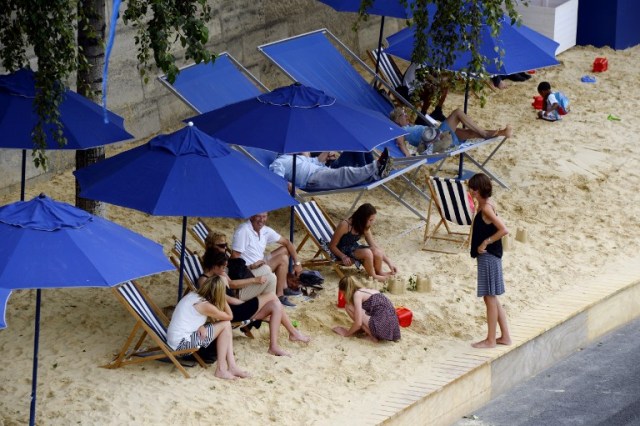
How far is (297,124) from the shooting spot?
11.0 metres

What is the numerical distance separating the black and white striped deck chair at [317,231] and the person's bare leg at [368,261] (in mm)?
181

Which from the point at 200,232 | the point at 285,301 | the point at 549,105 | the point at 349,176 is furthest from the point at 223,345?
the point at 549,105

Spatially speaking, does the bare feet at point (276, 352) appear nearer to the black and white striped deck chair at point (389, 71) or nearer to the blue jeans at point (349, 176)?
the blue jeans at point (349, 176)

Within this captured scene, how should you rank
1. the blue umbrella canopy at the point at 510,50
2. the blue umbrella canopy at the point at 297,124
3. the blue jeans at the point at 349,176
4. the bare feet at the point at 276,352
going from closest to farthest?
the bare feet at the point at 276,352 → the blue umbrella canopy at the point at 297,124 → the blue jeans at the point at 349,176 → the blue umbrella canopy at the point at 510,50

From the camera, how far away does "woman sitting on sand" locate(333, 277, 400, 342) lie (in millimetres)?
10445

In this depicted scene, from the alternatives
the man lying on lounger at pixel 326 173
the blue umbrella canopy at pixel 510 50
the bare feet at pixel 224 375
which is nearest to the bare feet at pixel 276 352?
the bare feet at pixel 224 375

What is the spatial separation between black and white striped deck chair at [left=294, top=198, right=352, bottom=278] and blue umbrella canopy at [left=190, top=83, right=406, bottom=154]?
38.0 inches

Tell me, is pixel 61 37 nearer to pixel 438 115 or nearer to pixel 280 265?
pixel 280 265

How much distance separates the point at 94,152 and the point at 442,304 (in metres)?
3.24

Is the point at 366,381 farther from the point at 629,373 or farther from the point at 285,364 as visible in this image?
the point at 629,373

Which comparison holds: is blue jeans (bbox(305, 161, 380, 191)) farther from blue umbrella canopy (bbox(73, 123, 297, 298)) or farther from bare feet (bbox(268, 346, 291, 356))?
bare feet (bbox(268, 346, 291, 356))

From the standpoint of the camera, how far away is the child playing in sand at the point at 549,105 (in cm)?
1664

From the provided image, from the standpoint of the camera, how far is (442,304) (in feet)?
37.3

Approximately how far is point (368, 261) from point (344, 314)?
2.54 ft
